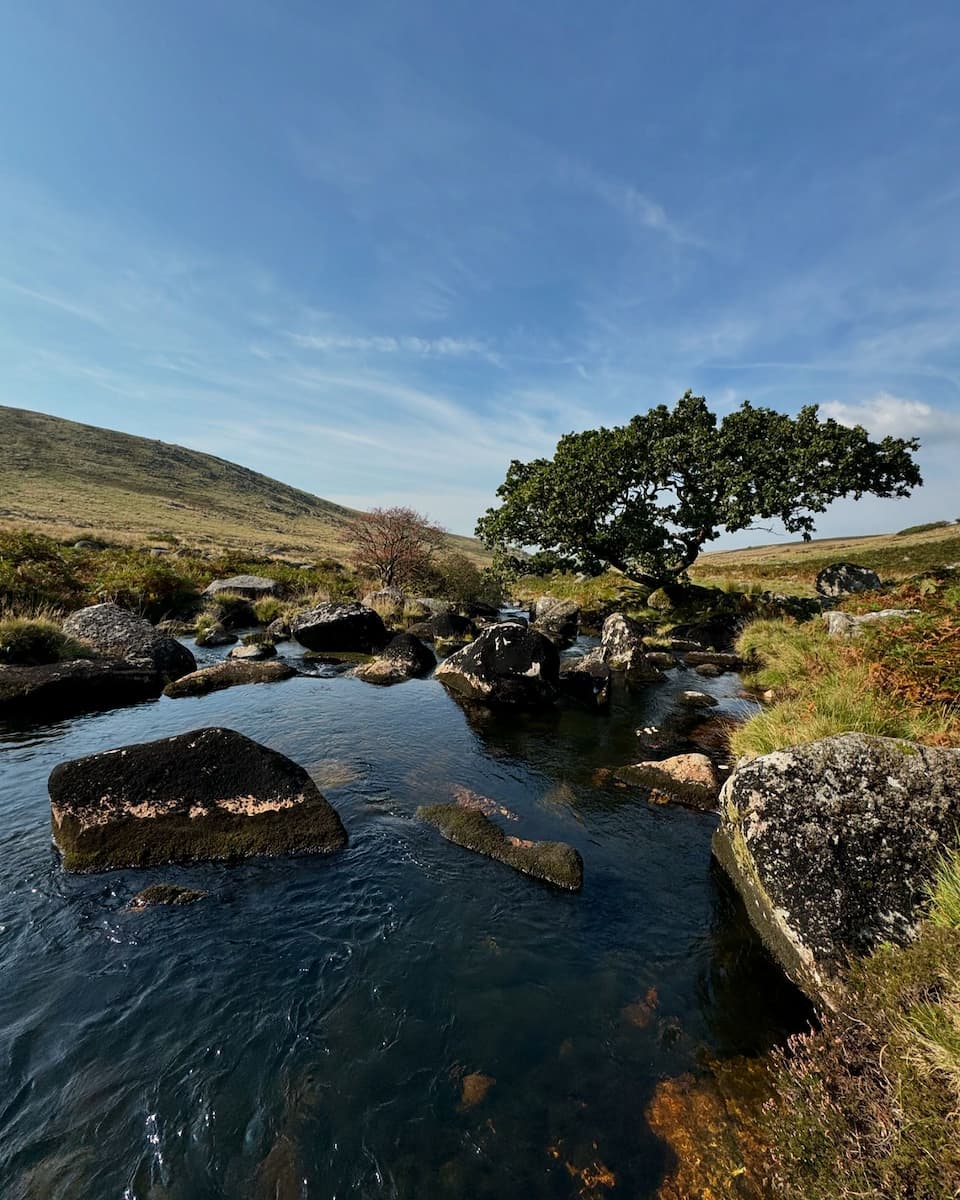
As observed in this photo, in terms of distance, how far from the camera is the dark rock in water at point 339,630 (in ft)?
78.9

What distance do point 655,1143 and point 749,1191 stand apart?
740 mm

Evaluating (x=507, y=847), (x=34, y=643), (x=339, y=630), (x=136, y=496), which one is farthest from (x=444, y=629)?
(x=136, y=496)

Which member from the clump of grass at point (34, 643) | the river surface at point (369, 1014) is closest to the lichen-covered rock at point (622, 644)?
the river surface at point (369, 1014)

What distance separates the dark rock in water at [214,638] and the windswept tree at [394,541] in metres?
14.9

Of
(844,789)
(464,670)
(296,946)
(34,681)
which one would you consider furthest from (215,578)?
(844,789)

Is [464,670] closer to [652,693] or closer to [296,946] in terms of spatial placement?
[652,693]

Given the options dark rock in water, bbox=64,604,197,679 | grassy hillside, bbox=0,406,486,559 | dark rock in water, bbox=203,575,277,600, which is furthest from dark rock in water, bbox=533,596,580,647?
grassy hillside, bbox=0,406,486,559

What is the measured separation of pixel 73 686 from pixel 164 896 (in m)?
11.3

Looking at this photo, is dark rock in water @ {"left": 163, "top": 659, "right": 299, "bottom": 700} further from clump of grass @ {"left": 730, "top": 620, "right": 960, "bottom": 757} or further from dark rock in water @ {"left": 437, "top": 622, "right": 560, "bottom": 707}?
clump of grass @ {"left": 730, "top": 620, "right": 960, "bottom": 757}

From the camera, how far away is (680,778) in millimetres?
11258

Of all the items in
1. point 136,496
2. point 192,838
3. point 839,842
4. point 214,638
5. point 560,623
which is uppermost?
point 136,496

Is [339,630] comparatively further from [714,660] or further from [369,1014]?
[369,1014]

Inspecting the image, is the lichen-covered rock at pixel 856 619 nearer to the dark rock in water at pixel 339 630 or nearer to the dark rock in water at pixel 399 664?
the dark rock in water at pixel 399 664

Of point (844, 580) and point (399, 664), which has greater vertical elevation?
point (844, 580)
